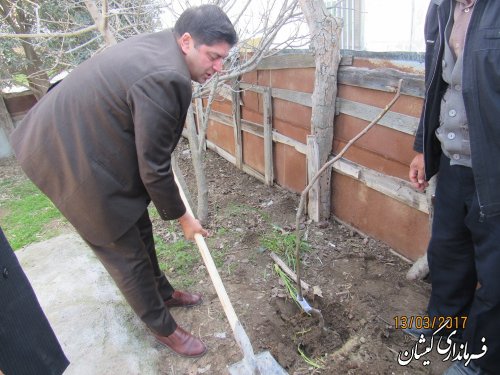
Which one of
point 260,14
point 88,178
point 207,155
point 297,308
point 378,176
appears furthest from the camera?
point 207,155

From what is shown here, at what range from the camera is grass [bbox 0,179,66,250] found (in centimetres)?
454

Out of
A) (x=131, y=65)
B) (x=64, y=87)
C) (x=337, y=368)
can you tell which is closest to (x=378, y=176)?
(x=337, y=368)

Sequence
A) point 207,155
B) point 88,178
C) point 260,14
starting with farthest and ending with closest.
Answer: point 207,155, point 260,14, point 88,178

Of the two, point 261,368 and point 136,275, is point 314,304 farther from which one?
point 136,275

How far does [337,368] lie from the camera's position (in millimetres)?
2223

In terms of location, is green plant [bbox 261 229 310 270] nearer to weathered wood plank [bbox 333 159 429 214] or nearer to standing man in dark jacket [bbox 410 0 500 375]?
weathered wood plank [bbox 333 159 429 214]

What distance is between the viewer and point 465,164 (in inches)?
77.0

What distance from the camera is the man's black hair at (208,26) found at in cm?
173

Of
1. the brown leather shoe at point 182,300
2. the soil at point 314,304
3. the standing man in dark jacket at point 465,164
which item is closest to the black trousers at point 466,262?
the standing man in dark jacket at point 465,164

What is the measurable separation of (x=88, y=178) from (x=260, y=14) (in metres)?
2.68

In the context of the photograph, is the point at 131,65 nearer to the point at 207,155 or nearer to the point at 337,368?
the point at 337,368

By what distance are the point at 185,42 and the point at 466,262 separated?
2.04 meters

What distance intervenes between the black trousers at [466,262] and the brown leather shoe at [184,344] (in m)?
1.60

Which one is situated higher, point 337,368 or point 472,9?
point 472,9
